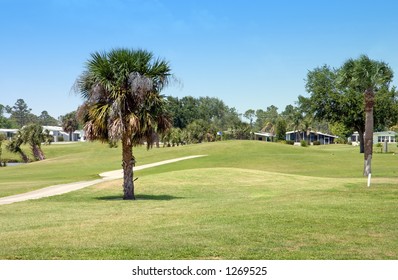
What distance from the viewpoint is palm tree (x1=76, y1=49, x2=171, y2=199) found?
77.2 feet

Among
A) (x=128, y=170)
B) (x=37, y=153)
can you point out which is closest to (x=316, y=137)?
Answer: (x=37, y=153)

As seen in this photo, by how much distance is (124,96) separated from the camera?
2373 cm

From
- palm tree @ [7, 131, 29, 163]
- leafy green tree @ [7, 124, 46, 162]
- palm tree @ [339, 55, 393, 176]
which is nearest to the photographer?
palm tree @ [339, 55, 393, 176]

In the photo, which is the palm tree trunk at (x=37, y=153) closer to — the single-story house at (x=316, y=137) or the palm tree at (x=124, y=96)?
the palm tree at (x=124, y=96)

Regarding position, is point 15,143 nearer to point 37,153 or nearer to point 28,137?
point 28,137

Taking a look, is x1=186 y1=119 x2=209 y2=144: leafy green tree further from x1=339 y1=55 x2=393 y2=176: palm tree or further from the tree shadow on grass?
the tree shadow on grass

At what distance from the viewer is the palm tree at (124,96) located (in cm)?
2352

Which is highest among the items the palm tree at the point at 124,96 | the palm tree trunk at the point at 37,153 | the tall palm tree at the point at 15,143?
the palm tree at the point at 124,96


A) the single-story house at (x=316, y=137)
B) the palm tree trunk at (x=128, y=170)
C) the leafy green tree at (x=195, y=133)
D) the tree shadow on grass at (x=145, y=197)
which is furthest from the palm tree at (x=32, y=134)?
the single-story house at (x=316, y=137)

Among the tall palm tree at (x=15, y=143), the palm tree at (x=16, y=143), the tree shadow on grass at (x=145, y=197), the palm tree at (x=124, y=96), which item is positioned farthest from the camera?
the tall palm tree at (x=15, y=143)

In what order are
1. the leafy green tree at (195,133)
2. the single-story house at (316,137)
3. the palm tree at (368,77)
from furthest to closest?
the single-story house at (316,137) → the leafy green tree at (195,133) → the palm tree at (368,77)

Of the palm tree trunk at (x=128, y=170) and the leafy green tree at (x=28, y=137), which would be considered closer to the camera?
the palm tree trunk at (x=128, y=170)

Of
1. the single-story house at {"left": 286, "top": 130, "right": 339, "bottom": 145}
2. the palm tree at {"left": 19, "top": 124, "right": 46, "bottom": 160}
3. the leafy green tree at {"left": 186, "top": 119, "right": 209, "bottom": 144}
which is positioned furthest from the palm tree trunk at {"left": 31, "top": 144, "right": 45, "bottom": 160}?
the single-story house at {"left": 286, "top": 130, "right": 339, "bottom": 145}
